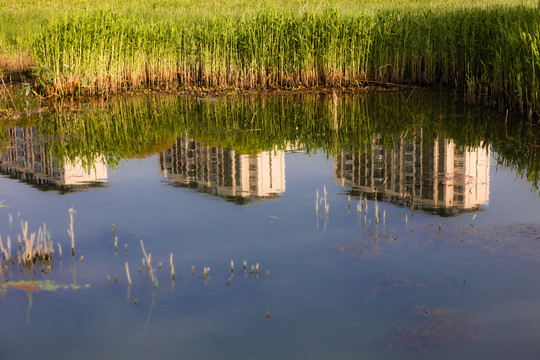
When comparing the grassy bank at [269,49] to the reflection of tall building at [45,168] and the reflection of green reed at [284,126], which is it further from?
the reflection of tall building at [45,168]

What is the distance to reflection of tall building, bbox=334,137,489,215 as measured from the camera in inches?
335

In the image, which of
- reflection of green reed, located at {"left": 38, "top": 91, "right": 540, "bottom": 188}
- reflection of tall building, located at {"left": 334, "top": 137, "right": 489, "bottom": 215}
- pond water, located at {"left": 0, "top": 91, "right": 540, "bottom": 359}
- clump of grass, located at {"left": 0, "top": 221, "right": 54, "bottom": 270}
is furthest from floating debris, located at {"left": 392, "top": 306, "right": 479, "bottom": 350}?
reflection of green reed, located at {"left": 38, "top": 91, "right": 540, "bottom": 188}

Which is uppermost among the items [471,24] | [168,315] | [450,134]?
[471,24]

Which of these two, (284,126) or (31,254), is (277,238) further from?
(284,126)

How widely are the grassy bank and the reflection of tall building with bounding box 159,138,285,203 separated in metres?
5.68

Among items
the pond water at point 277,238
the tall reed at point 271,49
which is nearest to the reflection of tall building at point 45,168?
the pond water at point 277,238

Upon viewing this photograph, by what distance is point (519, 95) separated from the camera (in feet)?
40.5

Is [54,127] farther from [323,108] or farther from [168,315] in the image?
[168,315]

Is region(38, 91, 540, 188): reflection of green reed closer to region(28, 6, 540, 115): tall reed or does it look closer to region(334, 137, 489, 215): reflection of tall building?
region(334, 137, 489, 215): reflection of tall building

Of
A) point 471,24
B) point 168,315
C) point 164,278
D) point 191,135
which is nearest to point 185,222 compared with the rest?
point 164,278

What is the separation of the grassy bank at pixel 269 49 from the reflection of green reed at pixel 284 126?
Answer: 0.98 m

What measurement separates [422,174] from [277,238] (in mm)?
2972

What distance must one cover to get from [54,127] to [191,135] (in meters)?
2.97

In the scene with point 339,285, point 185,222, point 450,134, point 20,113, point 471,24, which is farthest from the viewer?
point 471,24
